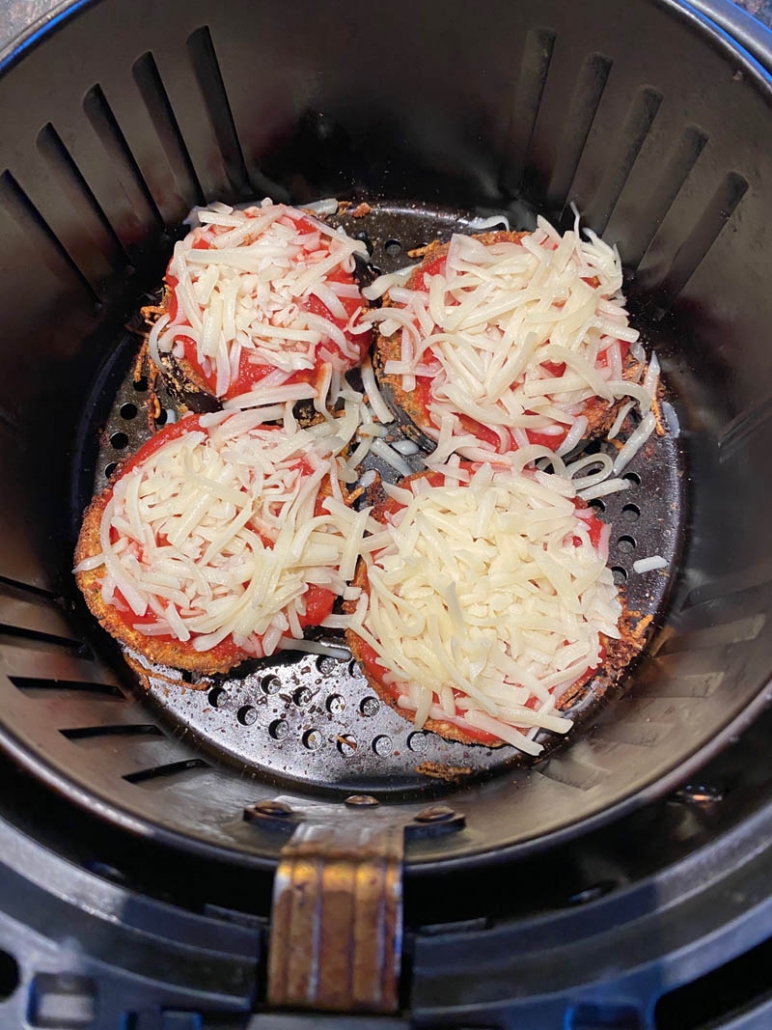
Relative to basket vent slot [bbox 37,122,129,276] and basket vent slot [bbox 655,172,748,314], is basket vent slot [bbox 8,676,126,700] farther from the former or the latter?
basket vent slot [bbox 655,172,748,314]

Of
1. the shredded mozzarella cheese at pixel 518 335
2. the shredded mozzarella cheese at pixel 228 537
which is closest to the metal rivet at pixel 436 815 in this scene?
the shredded mozzarella cheese at pixel 228 537

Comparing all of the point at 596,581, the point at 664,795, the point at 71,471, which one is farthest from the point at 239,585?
the point at 664,795

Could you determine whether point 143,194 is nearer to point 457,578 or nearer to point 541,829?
point 457,578

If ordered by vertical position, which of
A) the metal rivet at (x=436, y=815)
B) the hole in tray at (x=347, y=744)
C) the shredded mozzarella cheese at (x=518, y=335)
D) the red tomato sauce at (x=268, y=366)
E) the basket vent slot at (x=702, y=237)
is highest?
the basket vent slot at (x=702, y=237)

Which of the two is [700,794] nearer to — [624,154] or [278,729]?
[278,729]

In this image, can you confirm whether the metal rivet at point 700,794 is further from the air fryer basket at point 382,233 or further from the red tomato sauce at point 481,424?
the red tomato sauce at point 481,424

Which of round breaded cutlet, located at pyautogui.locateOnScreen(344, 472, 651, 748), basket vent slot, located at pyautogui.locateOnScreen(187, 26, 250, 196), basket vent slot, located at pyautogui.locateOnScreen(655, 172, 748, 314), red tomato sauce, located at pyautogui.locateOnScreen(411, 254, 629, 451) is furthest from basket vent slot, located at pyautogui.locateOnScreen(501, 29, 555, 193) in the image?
round breaded cutlet, located at pyautogui.locateOnScreen(344, 472, 651, 748)

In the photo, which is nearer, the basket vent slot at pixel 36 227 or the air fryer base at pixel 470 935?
the air fryer base at pixel 470 935
